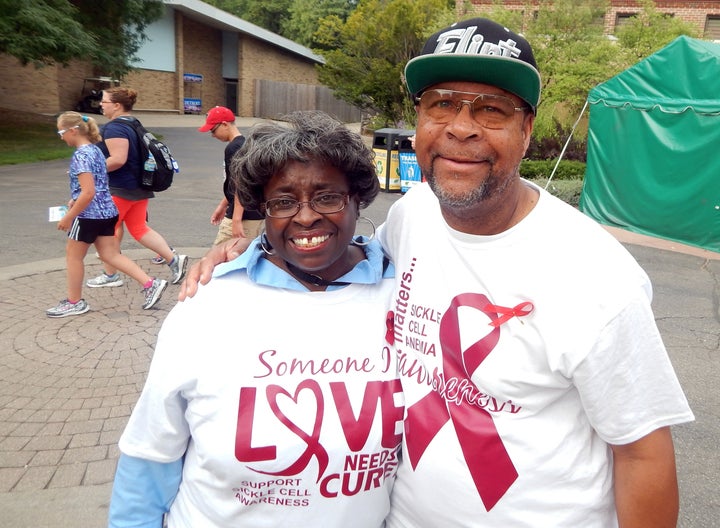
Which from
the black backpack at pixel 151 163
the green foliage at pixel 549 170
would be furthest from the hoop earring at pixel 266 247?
the green foliage at pixel 549 170

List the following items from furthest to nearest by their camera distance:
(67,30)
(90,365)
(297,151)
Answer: (67,30) → (90,365) → (297,151)

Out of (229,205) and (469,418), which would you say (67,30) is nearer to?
(229,205)

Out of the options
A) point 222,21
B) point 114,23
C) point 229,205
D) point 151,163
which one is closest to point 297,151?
point 229,205

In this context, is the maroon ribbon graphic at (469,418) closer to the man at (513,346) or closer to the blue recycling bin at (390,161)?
the man at (513,346)

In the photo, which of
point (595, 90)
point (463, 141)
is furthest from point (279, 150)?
point (595, 90)

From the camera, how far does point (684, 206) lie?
9711 mm

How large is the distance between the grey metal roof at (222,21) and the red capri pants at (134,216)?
Result: 88.0ft

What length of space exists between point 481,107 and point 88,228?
4558mm

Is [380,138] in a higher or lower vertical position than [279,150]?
lower

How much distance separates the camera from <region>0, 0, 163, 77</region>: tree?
14.1 meters

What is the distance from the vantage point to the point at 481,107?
5.22 feet

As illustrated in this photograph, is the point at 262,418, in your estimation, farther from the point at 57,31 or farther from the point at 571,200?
the point at 57,31

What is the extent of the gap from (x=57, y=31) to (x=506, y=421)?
1618 centimetres

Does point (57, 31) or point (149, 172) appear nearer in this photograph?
point (149, 172)
